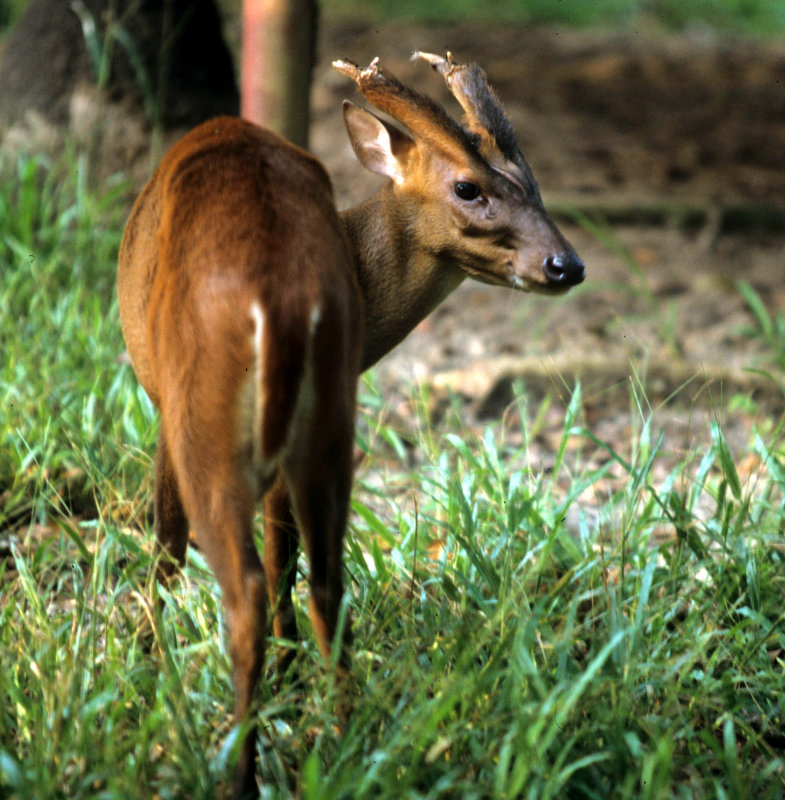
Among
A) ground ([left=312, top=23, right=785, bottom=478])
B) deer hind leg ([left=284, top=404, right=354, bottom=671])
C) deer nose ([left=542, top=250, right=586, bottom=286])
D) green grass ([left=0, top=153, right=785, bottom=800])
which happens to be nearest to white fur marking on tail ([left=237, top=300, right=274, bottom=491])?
deer hind leg ([left=284, top=404, right=354, bottom=671])

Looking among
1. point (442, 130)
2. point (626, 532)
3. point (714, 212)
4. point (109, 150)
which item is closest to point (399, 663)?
point (626, 532)

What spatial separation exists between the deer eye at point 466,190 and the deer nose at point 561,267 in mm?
236

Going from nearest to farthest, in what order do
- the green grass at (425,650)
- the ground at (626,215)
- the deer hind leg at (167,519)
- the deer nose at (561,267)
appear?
the green grass at (425,650) < the deer hind leg at (167,519) < the deer nose at (561,267) < the ground at (626,215)

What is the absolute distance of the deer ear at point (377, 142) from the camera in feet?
9.58

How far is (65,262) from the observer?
4613 mm

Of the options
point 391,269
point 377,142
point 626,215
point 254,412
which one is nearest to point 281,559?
point 254,412

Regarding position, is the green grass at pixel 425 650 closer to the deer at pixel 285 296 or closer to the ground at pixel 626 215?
the deer at pixel 285 296

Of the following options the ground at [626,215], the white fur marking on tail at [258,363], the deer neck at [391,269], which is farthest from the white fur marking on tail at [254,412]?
the ground at [626,215]

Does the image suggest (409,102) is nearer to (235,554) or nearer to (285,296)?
(285,296)

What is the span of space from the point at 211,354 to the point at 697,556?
61.7 inches

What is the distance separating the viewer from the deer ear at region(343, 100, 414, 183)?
292cm

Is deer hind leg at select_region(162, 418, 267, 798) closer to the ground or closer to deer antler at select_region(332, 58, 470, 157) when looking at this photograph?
deer antler at select_region(332, 58, 470, 157)

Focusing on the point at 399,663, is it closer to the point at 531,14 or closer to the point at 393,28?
the point at 393,28

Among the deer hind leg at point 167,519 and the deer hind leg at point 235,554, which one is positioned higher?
the deer hind leg at point 235,554
